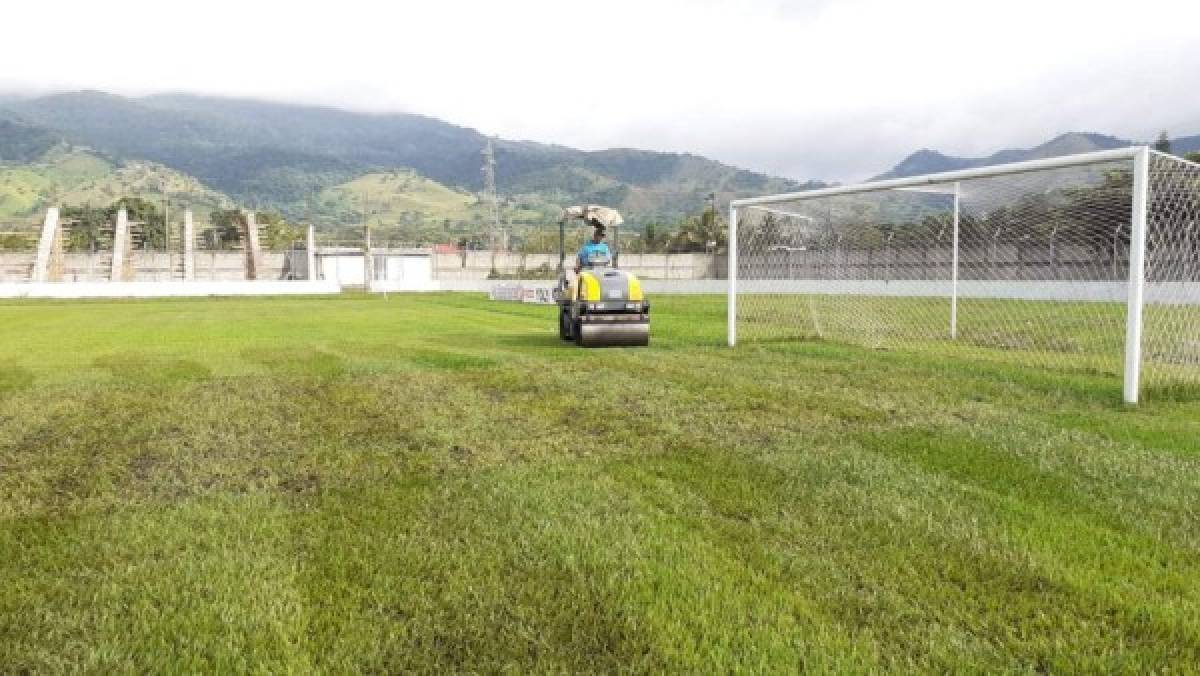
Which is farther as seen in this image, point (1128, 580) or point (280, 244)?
point (280, 244)

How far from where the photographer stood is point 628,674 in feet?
8.61

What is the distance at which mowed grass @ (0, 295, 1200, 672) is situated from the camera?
2836 millimetres

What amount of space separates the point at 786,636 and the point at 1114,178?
10223mm

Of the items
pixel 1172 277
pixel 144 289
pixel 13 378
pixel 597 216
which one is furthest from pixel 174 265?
pixel 1172 277

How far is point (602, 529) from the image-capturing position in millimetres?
3969

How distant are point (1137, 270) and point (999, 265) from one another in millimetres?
8907

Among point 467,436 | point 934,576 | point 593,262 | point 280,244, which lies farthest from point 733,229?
point 280,244

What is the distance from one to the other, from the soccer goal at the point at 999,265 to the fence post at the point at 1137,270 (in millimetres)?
12

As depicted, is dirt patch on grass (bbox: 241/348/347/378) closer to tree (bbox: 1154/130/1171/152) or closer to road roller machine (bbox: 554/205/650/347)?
road roller machine (bbox: 554/205/650/347)

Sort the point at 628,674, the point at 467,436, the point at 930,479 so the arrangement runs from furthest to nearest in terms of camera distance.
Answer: the point at 467,436
the point at 930,479
the point at 628,674

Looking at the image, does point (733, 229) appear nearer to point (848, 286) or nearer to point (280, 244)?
point (848, 286)

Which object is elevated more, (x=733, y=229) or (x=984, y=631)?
(x=733, y=229)

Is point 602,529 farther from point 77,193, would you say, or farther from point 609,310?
point 77,193

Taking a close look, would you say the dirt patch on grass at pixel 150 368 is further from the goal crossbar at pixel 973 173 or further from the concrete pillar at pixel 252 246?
the concrete pillar at pixel 252 246
